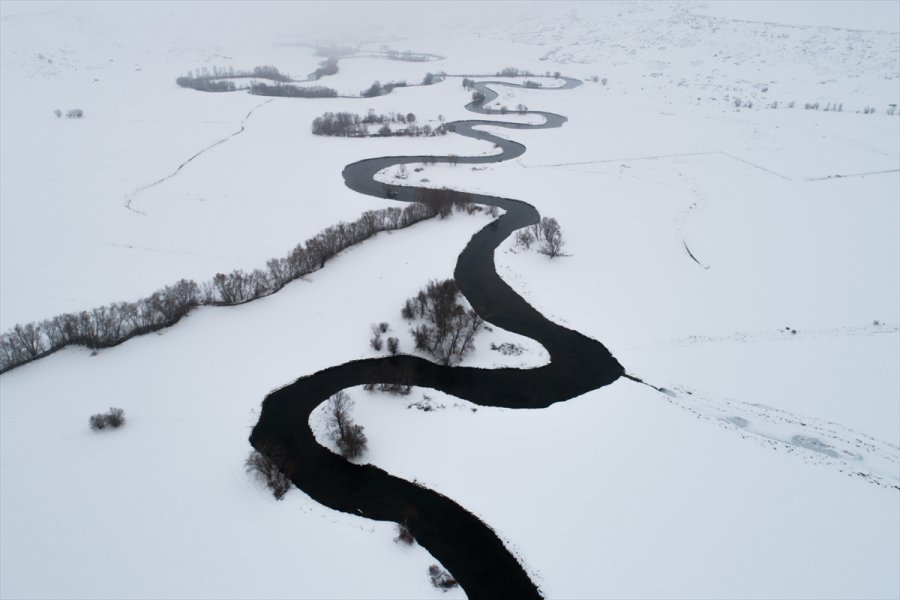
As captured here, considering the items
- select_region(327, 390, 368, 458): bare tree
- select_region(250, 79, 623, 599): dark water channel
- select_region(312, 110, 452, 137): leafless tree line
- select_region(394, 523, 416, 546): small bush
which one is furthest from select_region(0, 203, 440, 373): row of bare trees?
select_region(312, 110, 452, 137): leafless tree line

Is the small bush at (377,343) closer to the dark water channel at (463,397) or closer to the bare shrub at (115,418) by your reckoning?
the dark water channel at (463,397)

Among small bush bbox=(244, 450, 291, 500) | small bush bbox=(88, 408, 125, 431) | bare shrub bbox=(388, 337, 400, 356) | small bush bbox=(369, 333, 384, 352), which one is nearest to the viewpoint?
small bush bbox=(244, 450, 291, 500)

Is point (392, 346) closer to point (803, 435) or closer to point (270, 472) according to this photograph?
point (270, 472)

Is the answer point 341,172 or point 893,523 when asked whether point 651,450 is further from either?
point 341,172

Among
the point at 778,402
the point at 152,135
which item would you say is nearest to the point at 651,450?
the point at 778,402

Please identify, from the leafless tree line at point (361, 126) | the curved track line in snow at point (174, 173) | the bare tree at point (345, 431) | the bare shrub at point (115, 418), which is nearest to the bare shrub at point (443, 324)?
the bare tree at point (345, 431)

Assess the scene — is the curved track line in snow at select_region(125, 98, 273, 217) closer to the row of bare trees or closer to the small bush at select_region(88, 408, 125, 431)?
the row of bare trees
